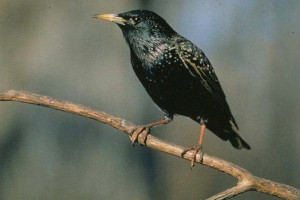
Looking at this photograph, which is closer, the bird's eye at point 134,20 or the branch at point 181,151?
the branch at point 181,151

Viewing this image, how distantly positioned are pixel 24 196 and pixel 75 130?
4.13 feet

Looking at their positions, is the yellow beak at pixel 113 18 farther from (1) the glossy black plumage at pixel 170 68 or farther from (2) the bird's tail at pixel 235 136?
(2) the bird's tail at pixel 235 136

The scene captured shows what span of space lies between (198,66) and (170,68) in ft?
1.02

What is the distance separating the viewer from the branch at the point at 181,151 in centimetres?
380

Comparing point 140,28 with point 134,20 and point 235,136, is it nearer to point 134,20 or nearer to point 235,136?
point 134,20

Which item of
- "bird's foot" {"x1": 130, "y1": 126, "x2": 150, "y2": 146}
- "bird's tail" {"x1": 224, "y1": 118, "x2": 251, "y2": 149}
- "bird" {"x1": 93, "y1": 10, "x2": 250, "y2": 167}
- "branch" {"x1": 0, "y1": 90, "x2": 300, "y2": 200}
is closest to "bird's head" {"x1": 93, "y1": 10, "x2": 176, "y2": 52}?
"bird" {"x1": 93, "y1": 10, "x2": 250, "y2": 167}

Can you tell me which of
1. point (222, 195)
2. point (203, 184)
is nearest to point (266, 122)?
point (203, 184)

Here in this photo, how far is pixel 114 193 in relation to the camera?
27.3ft

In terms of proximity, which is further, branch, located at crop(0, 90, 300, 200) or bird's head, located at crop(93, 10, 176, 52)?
bird's head, located at crop(93, 10, 176, 52)

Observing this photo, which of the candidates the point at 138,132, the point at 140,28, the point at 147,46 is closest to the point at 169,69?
the point at 147,46

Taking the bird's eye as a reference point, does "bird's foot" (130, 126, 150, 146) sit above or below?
below

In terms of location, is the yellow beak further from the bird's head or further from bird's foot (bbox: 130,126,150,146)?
bird's foot (bbox: 130,126,150,146)

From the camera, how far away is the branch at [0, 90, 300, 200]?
380cm

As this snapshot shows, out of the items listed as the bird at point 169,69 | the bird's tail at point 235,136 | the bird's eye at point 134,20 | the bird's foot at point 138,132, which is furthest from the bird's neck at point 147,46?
the bird's tail at point 235,136
